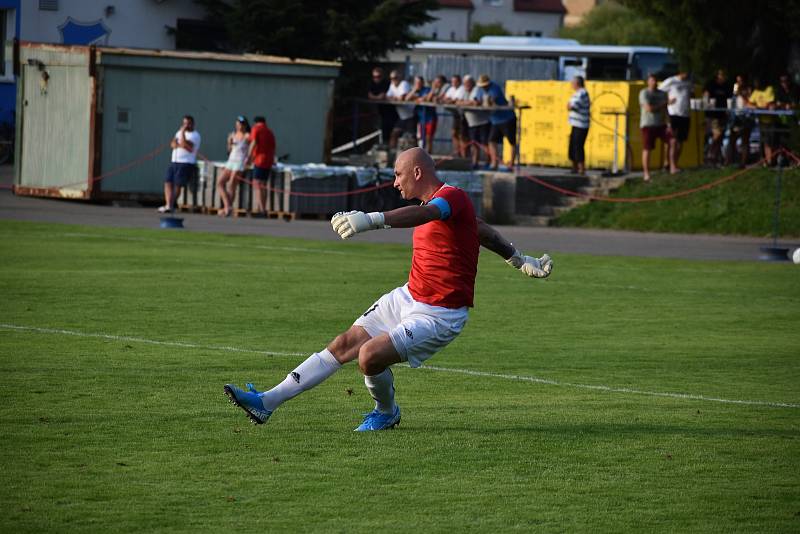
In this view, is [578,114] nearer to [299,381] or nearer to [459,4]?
[299,381]

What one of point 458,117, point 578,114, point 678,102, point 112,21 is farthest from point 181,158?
point 112,21

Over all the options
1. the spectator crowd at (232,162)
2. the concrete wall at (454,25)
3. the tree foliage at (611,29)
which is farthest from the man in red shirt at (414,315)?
the concrete wall at (454,25)

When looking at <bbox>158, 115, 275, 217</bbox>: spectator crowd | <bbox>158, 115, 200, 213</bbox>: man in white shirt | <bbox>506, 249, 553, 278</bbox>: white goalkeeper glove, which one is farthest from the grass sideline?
<bbox>506, 249, 553, 278</bbox>: white goalkeeper glove

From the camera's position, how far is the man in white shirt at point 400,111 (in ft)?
120

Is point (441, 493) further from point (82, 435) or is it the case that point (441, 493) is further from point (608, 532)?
point (82, 435)

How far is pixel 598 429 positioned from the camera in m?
9.42

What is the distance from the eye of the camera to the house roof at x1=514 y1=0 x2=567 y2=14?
9650 centimetres

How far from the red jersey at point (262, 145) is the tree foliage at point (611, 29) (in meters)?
51.9

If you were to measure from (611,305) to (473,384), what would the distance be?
6.39 meters

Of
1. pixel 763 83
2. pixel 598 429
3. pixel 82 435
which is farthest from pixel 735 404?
pixel 763 83

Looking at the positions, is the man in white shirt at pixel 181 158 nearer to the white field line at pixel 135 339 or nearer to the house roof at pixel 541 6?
the white field line at pixel 135 339

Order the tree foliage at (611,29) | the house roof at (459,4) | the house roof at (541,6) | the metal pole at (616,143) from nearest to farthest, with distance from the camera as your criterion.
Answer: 1. the metal pole at (616,143)
2. the tree foliage at (611,29)
3. the house roof at (459,4)
4. the house roof at (541,6)

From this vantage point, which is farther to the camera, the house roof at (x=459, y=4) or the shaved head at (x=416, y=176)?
the house roof at (x=459, y=4)

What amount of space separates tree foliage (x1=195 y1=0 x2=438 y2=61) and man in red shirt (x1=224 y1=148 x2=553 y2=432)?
32486 millimetres
